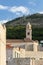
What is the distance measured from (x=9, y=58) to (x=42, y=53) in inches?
527

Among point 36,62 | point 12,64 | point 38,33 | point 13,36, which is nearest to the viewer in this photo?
point 12,64

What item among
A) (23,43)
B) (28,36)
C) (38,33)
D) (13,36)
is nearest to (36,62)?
(23,43)

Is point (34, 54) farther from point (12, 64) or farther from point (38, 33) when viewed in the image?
point (38, 33)

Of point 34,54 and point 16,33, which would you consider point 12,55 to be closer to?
point 34,54

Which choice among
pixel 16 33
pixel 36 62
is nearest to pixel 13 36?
pixel 16 33

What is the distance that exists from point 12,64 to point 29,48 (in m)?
20.0

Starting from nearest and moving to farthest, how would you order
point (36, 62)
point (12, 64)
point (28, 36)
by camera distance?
point (12, 64), point (36, 62), point (28, 36)

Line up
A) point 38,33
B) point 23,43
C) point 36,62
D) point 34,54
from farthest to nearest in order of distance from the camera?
point 38,33
point 23,43
point 34,54
point 36,62

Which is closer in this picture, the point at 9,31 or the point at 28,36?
the point at 28,36

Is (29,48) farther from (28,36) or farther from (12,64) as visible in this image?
(12,64)

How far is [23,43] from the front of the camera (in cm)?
5078

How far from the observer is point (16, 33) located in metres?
82.8

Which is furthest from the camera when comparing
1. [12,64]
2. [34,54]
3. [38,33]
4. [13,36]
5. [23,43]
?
[38,33]

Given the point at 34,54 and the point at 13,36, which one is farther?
the point at 13,36
